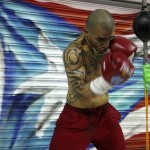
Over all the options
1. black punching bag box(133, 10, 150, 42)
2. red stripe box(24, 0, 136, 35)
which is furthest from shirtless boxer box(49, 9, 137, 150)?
red stripe box(24, 0, 136, 35)

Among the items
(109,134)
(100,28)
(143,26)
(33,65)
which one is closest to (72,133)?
(109,134)

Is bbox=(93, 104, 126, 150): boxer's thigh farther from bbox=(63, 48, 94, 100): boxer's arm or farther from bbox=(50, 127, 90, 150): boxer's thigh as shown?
bbox=(63, 48, 94, 100): boxer's arm

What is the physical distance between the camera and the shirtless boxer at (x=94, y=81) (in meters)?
2.51

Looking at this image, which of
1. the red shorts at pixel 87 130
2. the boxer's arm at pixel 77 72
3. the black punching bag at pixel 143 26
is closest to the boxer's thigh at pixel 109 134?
the red shorts at pixel 87 130

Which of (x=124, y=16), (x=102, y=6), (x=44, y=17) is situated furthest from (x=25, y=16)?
(x=124, y=16)

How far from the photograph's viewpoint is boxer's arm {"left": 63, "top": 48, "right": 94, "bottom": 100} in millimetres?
2641

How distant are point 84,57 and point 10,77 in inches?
57.2

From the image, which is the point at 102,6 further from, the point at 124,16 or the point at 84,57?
the point at 84,57

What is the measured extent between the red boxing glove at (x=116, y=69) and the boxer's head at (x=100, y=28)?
19 centimetres

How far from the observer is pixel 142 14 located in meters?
3.40

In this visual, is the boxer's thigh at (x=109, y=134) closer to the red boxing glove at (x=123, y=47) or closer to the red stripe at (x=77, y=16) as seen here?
the red boxing glove at (x=123, y=47)

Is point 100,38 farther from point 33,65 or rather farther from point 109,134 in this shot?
point 33,65

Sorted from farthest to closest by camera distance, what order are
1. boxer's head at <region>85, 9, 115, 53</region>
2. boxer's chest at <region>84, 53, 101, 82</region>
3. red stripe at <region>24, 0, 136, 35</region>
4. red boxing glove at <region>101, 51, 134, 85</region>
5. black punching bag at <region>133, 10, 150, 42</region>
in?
red stripe at <region>24, 0, 136, 35</region>
black punching bag at <region>133, 10, 150, 42</region>
boxer's chest at <region>84, 53, 101, 82</region>
boxer's head at <region>85, 9, 115, 53</region>
red boxing glove at <region>101, 51, 134, 85</region>

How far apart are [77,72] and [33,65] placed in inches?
60.5
